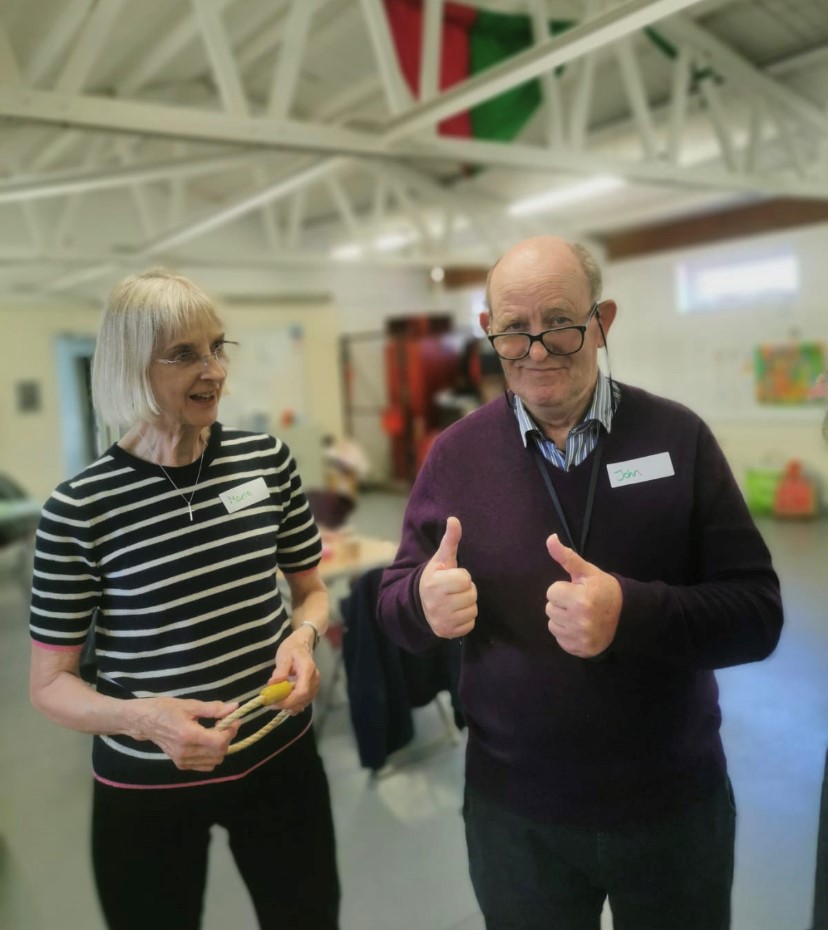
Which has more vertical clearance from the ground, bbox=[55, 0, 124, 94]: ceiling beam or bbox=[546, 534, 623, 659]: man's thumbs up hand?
bbox=[55, 0, 124, 94]: ceiling beam

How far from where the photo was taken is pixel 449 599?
1.10 meters

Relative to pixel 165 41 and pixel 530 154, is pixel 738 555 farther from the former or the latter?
pixel 165 41

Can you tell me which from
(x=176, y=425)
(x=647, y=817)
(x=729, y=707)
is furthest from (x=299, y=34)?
(x=729, y=707)

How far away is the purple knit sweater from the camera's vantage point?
43.3 inches

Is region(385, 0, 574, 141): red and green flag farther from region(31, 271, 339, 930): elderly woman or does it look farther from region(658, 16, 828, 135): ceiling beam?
region(31, 271, 339, 930): elderly woman

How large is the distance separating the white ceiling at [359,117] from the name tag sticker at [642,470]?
5.45 feet

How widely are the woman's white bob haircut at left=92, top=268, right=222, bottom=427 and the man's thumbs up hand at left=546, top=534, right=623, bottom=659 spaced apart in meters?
0.69

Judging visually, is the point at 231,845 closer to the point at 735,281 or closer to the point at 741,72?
the point at 741,72

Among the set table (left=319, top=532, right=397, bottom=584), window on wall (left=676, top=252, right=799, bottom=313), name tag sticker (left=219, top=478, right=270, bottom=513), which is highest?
window on wall (left=676, top=252, right=799, bottom=313)

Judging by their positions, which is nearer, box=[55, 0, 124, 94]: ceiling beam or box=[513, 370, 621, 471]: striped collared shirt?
box=[513, 370, 621, 471]: striped collared shirt

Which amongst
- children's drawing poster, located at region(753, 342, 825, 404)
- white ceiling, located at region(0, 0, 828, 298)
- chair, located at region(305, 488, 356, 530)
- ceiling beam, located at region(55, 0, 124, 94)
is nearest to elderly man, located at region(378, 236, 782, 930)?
white ceiling, located at region(0, 0, 828, 298)

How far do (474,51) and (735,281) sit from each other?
195 inches

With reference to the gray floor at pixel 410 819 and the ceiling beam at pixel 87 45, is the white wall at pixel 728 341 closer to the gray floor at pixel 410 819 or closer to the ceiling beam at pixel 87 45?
the gray floor at pixel 410 819

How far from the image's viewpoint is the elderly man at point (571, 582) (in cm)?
112
